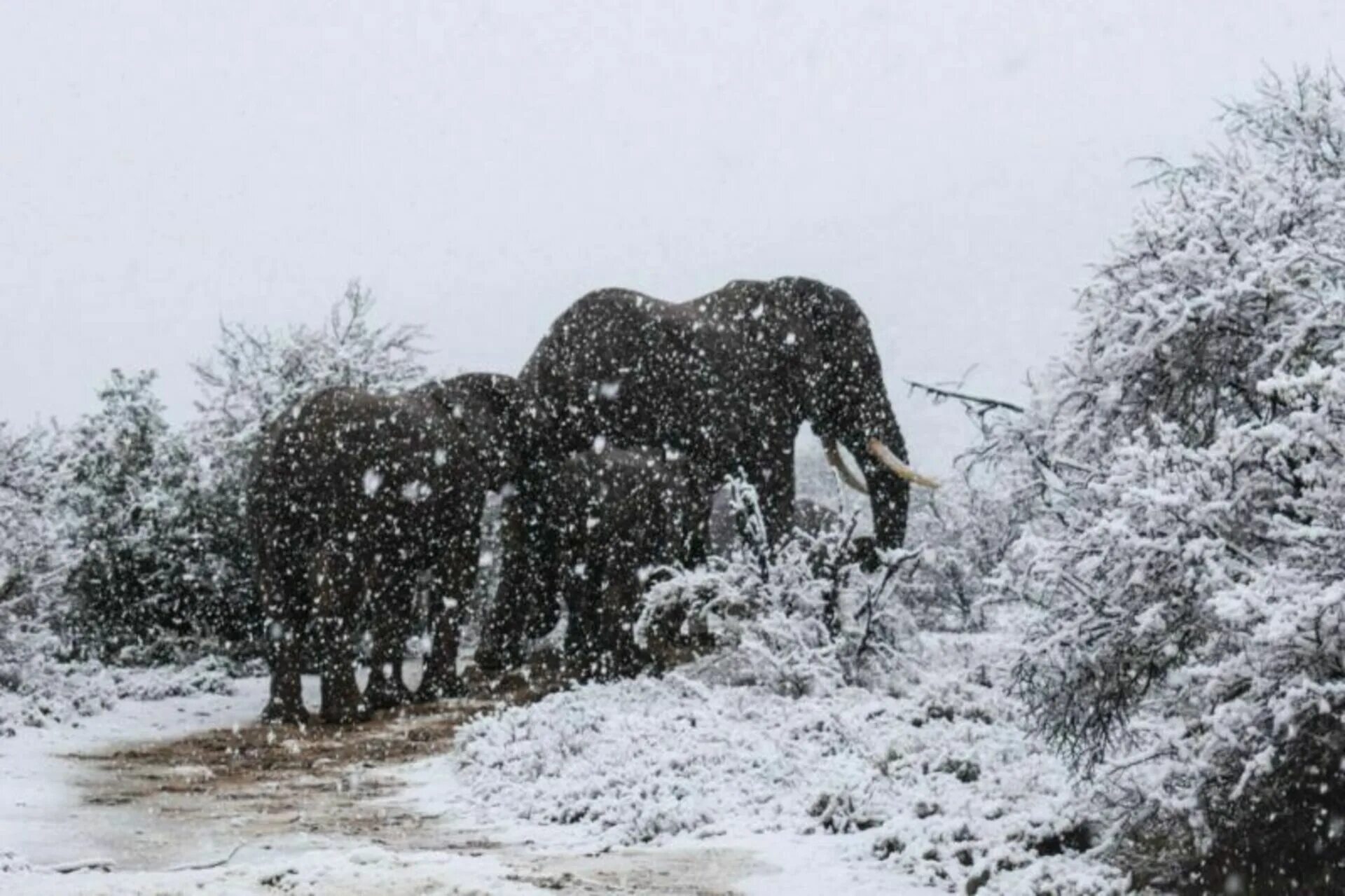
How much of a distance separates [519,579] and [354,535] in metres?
3.00

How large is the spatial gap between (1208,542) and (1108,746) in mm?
2004

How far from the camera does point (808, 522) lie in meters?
21.5

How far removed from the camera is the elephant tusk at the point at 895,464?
53.6 ft

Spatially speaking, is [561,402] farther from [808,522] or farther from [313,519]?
[808,522]

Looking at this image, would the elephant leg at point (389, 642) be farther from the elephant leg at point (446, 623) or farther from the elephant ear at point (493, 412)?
the elephant ear at point (493, 412)

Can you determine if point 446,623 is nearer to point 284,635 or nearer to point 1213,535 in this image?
point 284,635

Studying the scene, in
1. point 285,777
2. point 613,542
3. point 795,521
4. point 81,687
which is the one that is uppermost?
point 795,521

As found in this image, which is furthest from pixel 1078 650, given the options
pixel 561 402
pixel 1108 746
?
pixel 561 402

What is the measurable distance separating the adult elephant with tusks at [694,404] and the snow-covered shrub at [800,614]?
2499mm

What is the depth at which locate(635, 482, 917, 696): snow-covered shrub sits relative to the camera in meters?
11.8

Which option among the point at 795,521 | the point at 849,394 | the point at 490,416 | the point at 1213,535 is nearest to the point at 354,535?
the point at 490,416

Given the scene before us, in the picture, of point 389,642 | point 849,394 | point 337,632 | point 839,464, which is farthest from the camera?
point 839,464

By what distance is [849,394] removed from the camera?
17797mm

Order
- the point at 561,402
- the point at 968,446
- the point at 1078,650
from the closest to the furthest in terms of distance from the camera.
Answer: the point at 1078,650
the point at 968,446
the point at 561,402
